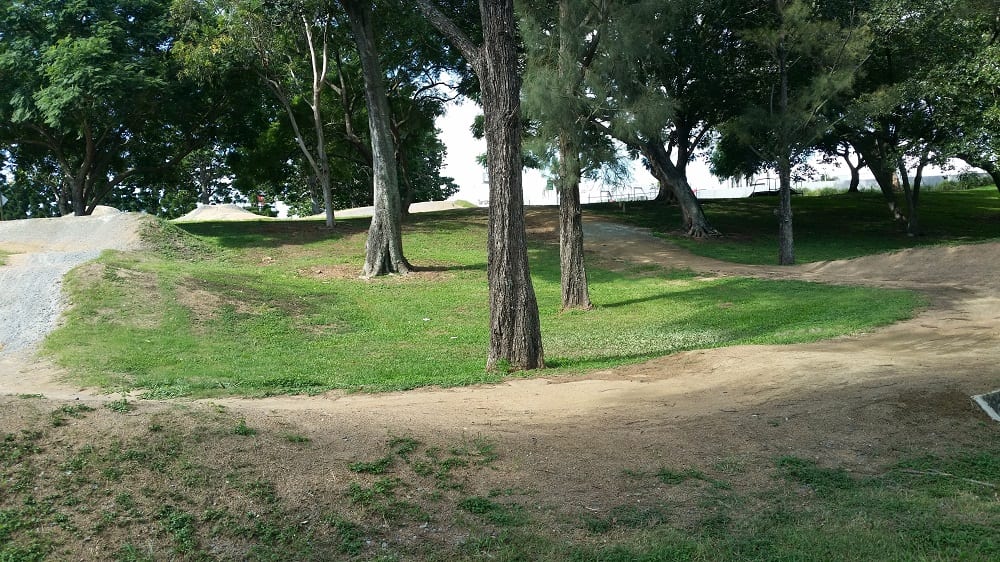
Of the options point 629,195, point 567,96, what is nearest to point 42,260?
point 567,96

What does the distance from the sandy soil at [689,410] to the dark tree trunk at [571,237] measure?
7.71 metres

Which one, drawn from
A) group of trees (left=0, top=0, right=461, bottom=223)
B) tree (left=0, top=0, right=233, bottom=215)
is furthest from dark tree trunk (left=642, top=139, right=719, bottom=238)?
tree (left=0, top=0, right=233, bottom=215)

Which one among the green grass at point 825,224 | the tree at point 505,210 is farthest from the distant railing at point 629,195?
the tree at point 505,210

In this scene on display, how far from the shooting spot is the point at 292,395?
35.1 ft

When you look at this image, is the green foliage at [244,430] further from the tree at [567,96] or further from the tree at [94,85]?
the tree at [94,85]

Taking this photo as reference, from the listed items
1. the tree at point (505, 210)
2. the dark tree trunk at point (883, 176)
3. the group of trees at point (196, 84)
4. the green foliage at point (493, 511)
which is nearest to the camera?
the green foliage at point (493, 511)

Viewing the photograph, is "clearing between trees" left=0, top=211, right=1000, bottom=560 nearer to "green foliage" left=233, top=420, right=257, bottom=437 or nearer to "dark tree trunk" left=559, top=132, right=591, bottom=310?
"green foliage" left=233, top=420, right=257, bottom=437

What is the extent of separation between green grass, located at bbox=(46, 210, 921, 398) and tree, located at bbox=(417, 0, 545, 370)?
61 centimetres

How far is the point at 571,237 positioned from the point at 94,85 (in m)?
17.3

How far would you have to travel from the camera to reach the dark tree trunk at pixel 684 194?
3294cm

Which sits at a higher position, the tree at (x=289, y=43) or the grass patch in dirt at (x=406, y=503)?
the tree at (x=289, y=43)

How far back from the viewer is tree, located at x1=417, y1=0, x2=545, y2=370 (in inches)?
490

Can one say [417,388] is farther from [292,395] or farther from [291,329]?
[291,329]

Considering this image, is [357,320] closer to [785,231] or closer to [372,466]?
[372,466]
